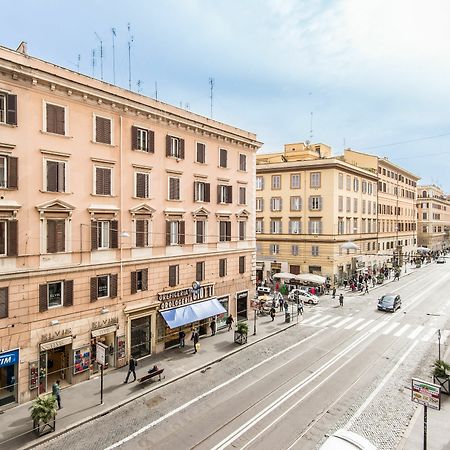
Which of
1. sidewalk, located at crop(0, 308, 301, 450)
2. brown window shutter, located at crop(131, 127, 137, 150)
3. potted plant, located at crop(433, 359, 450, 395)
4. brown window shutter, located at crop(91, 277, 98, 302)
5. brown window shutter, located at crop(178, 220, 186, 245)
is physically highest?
brown window shutter, located at crop(131, 127, 137, 150)

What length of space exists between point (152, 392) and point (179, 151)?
16.3 meters

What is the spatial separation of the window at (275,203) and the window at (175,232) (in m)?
30.0

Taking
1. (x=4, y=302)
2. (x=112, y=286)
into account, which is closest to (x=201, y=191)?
(x=112, y=286)

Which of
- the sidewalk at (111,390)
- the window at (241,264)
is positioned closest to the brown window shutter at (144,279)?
the sidewalk at (111,390)

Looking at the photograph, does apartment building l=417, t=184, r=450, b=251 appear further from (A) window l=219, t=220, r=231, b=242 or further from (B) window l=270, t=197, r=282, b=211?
(A) window l=219, t=220, r=231, b=242

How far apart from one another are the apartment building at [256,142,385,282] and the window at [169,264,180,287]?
28724 mm

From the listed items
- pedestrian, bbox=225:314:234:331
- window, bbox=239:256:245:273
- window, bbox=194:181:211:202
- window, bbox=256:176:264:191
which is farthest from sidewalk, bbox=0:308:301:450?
window, bbox=256:176:264:191

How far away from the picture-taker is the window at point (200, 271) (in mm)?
27875

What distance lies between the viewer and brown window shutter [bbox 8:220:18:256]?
17328 mm

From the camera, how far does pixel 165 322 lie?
24906 mm

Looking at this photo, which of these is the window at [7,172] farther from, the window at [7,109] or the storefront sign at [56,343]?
the storefront sign at [56,343]

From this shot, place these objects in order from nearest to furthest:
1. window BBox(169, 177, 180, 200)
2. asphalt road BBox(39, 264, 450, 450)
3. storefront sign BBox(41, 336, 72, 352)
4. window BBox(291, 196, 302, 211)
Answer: asphalt road BBox(39, 264, 450, 450) → storefront sign BBox(41, 336, 72, 352) → window BBox(169, 177, 180, 200) → window BBox(291, 196, 302, 211)

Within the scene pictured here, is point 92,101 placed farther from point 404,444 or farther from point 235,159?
point 404,444

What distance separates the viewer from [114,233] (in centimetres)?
2198
